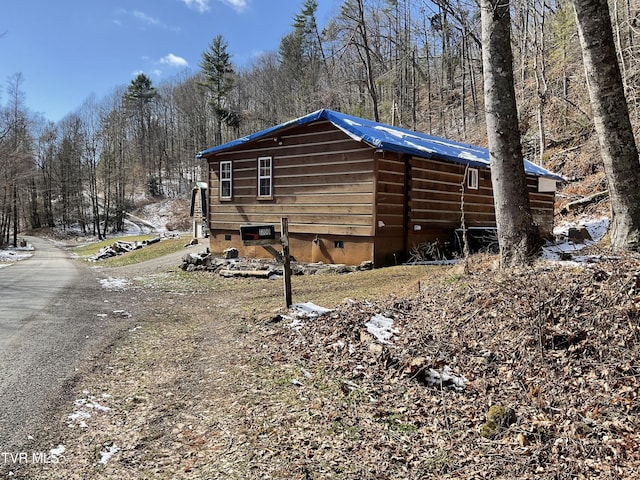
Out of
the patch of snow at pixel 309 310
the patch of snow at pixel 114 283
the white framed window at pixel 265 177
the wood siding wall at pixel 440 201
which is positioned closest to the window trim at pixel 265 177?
the white framed window at pixel 265 177

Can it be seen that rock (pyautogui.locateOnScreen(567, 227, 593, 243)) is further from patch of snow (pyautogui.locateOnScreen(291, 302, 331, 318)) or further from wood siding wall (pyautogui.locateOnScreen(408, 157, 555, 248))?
patch of snow (pyautogui.locateOnScreen(291, 302, 331, 318))

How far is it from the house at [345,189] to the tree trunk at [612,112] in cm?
563

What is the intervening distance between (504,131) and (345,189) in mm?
6229

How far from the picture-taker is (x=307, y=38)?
40.4 meters

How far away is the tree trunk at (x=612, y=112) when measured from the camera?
17.7 feet

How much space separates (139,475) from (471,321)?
3.53m

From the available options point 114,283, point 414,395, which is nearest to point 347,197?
point 114,283

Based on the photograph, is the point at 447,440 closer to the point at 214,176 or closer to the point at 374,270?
the point at 374,270

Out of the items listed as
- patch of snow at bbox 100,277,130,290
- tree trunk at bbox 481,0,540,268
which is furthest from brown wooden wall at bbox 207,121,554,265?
tree trunk at bbox 481,0,540,268

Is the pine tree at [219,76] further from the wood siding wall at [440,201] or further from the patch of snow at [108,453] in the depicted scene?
the patch of snow at [108,453]

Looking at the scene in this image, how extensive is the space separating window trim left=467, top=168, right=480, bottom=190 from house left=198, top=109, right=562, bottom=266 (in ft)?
0.11

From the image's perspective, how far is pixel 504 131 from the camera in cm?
646

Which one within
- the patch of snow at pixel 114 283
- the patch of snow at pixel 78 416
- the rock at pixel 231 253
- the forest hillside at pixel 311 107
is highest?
the forest hillside at pixel 311 107

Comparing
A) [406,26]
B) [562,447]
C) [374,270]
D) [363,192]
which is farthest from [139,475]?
[406,26]
